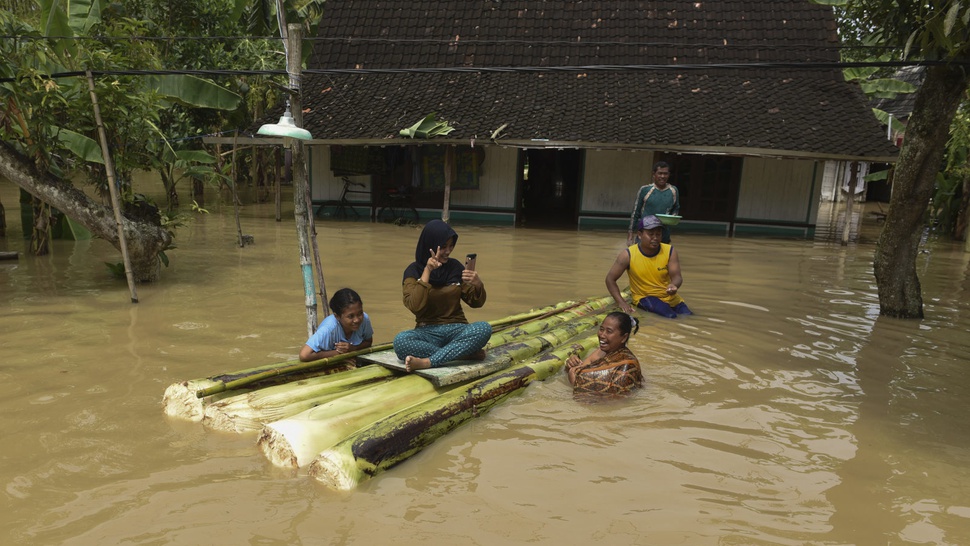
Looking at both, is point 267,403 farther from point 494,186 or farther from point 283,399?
point 494,186

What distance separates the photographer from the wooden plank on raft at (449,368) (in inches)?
188

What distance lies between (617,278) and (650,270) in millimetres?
401

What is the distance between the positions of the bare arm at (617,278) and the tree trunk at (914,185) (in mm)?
2890

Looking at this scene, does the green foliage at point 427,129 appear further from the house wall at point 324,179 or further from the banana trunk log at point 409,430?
the banana trunk log at point 409,430

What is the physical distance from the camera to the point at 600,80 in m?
16.3

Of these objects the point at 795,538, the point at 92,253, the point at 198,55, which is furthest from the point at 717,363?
the point at 198,55

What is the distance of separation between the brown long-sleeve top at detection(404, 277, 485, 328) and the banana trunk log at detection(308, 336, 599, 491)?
1.80 feet

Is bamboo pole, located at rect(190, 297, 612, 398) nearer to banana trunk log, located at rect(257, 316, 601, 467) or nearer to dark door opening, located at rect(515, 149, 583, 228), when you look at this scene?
banana trunk log, located at rect(257, 316, 601, 467)

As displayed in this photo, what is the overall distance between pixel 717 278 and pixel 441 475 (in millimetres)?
7400

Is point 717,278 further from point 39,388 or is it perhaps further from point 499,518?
point 39,388

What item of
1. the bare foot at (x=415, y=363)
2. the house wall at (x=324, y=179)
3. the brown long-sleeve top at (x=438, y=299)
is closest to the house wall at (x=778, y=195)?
the house wall at (x=324, y=179)

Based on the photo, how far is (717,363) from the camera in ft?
20.7

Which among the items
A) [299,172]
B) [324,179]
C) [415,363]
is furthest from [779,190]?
[415,363]

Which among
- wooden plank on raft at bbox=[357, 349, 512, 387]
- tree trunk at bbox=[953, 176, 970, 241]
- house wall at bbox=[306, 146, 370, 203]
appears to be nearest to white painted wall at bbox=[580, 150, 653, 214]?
house wall at bbox=[306, 146, 370, 203]
